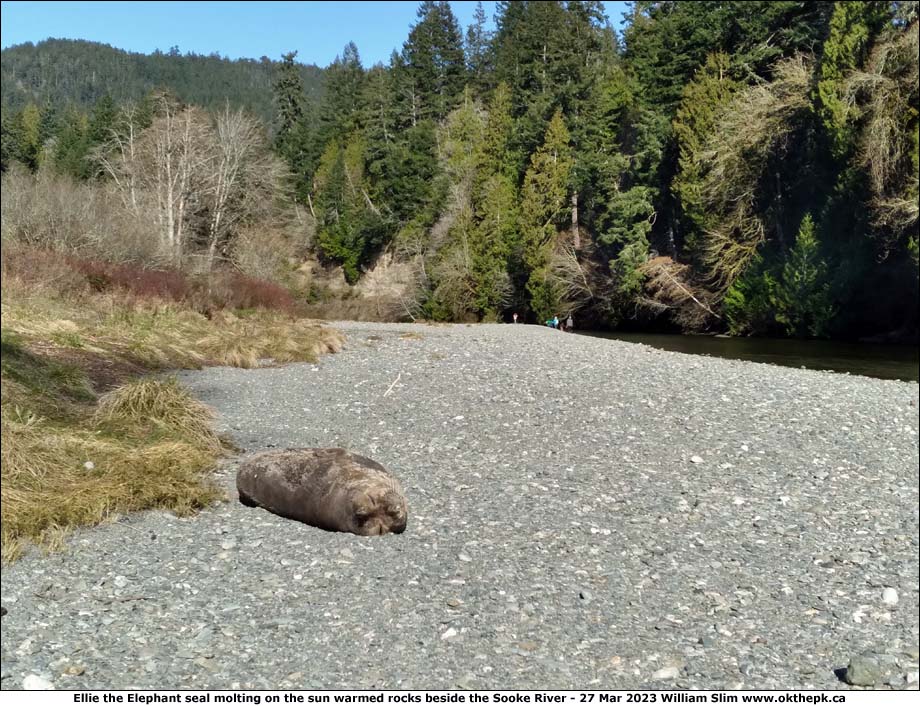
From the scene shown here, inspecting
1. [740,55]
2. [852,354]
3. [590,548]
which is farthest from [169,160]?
[740,55]

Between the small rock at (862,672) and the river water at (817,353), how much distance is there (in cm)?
1474

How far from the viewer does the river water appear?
18812 millimetres

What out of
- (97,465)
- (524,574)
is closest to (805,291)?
(524,574)

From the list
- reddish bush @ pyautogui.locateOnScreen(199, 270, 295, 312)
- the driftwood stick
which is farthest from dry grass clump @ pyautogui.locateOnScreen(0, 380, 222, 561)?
reddish bush @ pyautogui.locateOnScreen(199, 270, 295, 312)

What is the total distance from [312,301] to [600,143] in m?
21.5

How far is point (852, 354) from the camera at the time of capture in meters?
22.0

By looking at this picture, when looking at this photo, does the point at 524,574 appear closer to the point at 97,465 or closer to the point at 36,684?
the point at 36,684

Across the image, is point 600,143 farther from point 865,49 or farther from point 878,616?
point 878,616

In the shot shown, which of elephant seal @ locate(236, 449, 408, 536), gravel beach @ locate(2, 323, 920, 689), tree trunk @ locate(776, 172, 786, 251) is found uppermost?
tree trunk @ locate(776, 172, 786, 251)

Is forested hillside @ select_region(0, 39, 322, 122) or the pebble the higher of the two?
forested hillside @ select_region(0, 39, 322, 122)

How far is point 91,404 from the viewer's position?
27.0 feet

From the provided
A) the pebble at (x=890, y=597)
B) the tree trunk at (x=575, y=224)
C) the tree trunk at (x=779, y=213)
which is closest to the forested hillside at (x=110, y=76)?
the pebble at (x=890, y=597)

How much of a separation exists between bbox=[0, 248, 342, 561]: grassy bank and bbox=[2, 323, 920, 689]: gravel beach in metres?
0.33

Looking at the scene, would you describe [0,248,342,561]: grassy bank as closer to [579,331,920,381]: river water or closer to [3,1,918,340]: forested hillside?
[3,1,918,340]: forested hillside
